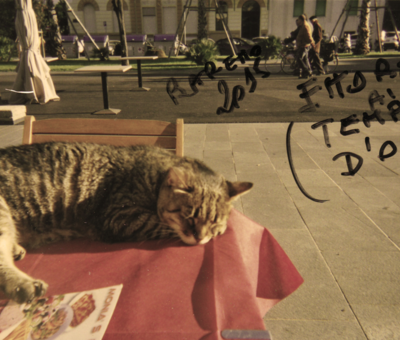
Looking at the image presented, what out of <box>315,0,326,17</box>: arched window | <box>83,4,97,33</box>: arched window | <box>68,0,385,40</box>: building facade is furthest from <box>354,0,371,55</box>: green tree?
<box>83,4,97,33</box>: arched window

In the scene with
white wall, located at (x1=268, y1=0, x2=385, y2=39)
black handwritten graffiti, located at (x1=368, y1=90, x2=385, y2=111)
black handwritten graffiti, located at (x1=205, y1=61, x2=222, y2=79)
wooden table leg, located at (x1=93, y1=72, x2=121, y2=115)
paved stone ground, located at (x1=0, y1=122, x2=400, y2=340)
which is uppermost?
white wall, located at (x1=268, y1=0, x2=385, y2=39)

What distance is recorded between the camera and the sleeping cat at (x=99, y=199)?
1.74m

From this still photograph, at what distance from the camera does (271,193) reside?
4203 millimetres

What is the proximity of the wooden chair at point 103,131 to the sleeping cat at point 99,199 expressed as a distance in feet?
2.22

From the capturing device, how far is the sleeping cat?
174 cm

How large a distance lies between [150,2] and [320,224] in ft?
119

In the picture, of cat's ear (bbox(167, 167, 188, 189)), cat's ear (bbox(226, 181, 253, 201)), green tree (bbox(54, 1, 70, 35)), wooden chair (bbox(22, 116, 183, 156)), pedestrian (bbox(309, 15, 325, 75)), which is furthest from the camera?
green tree (bbox(54, 1, 70, 35))

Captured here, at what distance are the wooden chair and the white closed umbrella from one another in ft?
25.3

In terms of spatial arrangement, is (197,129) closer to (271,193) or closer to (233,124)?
(233,124)

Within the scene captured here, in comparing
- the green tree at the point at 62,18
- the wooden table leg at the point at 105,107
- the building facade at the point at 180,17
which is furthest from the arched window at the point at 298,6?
the wooden table leg at the point at 105,107

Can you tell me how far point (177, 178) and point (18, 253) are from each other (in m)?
0.82

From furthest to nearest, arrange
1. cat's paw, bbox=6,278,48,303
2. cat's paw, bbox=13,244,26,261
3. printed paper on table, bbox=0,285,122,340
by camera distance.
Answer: cat's paw, bbox=13,244,26,261, cat's paw, bbox=6,278,48,303, printed paper on table, bbox=0,285,122,340

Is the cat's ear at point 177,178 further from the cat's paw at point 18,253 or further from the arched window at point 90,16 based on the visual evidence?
the arched window at point 90,16

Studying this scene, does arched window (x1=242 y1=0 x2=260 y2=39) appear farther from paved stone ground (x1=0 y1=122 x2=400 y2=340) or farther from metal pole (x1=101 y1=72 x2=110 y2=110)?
paved stone ground (x1=0 y1=122 x2=400 y2=340)
